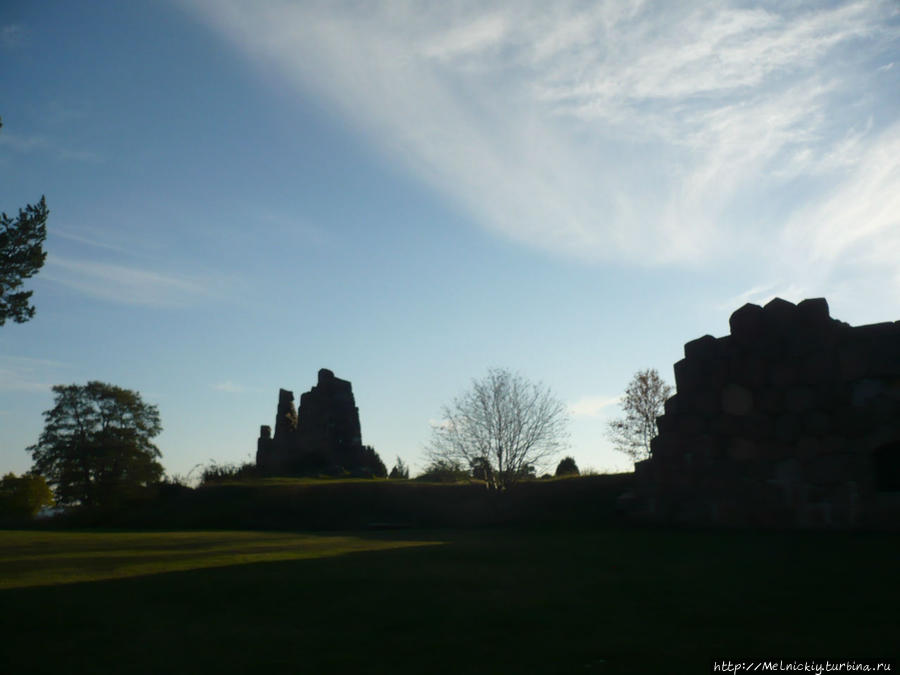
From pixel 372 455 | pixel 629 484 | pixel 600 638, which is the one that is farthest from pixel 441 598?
pixel 372 455

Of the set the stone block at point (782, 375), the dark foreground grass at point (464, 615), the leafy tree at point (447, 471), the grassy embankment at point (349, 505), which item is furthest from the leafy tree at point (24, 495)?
the stone block at point (782, 375)

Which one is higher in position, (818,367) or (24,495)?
(818,367)

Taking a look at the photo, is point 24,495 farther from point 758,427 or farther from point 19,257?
point 758,427

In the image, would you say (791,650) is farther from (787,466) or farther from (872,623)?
(787,466)

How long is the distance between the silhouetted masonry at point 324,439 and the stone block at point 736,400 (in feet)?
102

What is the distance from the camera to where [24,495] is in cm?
5038

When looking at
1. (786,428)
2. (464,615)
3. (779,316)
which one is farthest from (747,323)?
(464,615)

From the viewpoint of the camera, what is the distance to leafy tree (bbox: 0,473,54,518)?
49.7 meters

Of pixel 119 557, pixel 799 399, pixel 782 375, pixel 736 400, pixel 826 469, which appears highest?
pixel 782 375

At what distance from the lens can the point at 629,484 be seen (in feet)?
63.5

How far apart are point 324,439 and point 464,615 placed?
39285 millimetres

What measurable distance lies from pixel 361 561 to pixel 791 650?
18.3 ft

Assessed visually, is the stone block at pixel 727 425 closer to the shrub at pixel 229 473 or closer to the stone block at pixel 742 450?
the stone block at pixel 742 450

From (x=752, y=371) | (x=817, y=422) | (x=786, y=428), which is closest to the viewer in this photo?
(x=817, y=422)
